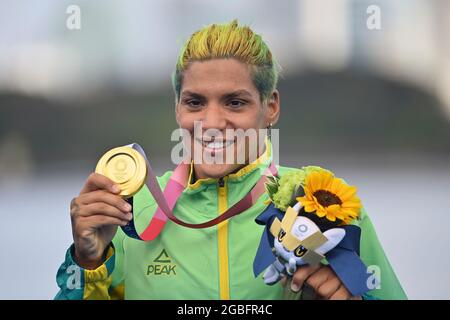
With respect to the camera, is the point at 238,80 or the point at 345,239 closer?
the point at 345,239

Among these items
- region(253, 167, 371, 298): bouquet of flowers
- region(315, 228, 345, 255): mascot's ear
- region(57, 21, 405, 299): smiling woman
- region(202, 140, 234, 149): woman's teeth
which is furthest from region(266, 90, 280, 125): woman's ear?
region(315, 228, 345, 255): mascot's ear

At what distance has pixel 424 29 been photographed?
6.21 feet

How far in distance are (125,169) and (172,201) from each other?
0.20 meters

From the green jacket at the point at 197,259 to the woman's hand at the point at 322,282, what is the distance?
5.4 inches

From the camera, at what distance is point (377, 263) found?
1.53 metres

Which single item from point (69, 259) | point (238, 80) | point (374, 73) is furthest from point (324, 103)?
point (69, 259)

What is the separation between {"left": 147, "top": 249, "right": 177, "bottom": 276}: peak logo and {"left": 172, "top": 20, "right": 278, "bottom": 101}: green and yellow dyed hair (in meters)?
0.40

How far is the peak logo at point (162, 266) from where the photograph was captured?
4.97 feet

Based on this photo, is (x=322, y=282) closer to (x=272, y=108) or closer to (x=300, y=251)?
(x=300, y=251)

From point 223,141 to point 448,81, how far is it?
82 cm

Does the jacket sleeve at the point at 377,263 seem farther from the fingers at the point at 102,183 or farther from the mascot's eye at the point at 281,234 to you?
the fingers at the point at 102,183
